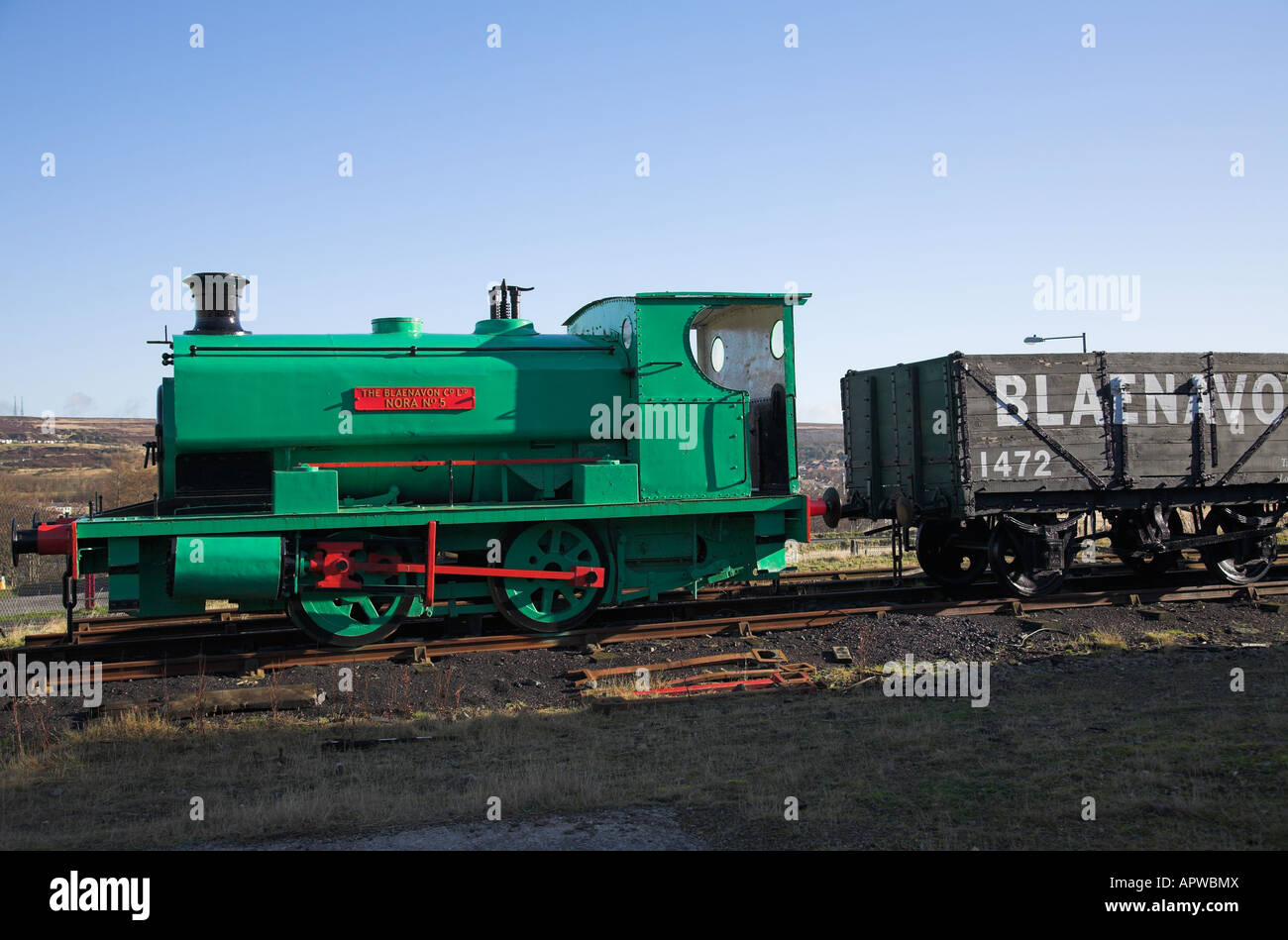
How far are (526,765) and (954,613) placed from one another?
648 cm

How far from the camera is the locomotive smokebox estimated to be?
10438 mm

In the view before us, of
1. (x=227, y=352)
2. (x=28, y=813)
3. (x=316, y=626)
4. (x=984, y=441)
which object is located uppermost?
(x=227, y=352)

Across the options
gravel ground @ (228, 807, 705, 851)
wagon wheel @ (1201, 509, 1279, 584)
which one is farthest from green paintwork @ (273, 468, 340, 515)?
wagon wheel @ (1201, 509, 1279, 584)

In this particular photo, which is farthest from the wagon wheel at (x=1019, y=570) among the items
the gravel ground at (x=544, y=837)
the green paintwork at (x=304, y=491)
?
the green paintwork at (x=304, y=491)

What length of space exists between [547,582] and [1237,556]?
9440 millimetres

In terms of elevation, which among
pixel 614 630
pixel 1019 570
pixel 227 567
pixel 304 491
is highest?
pixel 304 491

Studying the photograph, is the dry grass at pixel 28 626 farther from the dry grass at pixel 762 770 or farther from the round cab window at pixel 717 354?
the round cab window at pixel 717 354

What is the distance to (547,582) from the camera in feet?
34.8

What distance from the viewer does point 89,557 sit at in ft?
31.6

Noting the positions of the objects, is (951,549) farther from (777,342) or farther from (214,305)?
(214,305)

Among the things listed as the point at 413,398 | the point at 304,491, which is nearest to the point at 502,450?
the point at 413,398

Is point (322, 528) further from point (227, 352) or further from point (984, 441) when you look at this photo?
point (984, 441)

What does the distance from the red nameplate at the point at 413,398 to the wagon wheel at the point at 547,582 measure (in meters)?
1.54

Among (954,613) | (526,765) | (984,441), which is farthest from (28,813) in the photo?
(984,441)
